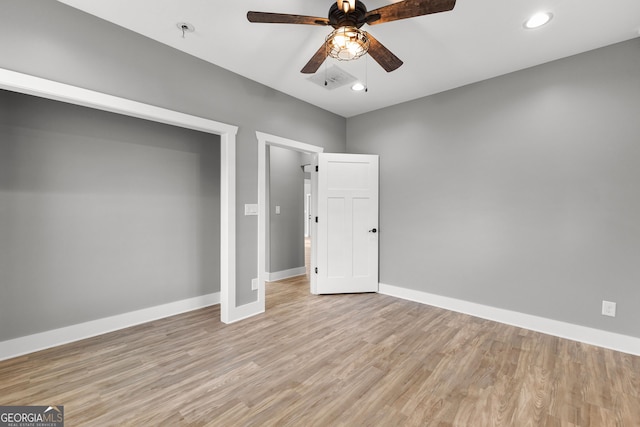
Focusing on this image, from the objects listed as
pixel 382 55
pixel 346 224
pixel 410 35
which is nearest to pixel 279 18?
pixel 382 55

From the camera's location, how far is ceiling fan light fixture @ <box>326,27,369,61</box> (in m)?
1.88

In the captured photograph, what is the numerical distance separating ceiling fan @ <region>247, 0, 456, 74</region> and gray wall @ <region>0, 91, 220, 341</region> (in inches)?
84.2

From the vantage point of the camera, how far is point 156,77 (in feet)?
8.46

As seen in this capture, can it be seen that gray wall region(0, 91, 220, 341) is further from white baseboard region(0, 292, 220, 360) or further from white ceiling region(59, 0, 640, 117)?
white ceiling region(59, 0, 640, 117)

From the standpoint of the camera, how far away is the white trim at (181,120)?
1.97m

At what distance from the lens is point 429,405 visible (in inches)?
72.0

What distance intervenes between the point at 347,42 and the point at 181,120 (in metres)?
1.74

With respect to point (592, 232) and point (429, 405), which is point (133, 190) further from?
point (592, 232)

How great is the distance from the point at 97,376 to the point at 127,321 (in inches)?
37.9

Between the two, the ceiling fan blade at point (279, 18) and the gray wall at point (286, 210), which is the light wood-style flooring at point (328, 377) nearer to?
the gray wall at point (286, 210)

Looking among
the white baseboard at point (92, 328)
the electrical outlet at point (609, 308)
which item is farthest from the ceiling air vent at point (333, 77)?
the electrical outlet at point (609, 308)

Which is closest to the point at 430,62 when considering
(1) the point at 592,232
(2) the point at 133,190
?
(1) the point at 592,232

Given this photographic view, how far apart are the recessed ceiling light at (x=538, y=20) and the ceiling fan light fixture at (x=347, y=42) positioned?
1.43 meters

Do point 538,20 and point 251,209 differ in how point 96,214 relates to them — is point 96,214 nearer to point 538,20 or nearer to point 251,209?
point 251,209
